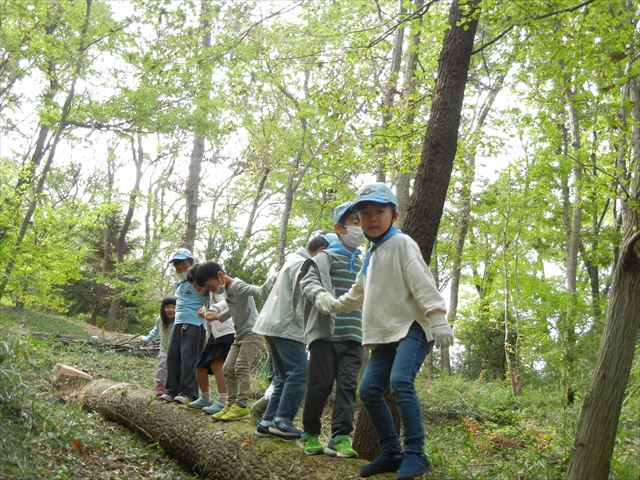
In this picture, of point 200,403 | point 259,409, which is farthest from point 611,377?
point 200,403

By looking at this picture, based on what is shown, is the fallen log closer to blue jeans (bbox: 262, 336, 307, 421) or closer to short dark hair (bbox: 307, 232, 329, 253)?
blue jeans (bbox: 262, 336, 307, 421)

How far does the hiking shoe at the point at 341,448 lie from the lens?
4117 mm

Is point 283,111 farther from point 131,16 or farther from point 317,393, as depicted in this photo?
point 317,393

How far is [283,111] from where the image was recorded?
2075cm

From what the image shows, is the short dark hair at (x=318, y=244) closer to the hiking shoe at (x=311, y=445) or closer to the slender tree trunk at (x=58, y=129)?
the hiking shoe at (x=311, y=445)

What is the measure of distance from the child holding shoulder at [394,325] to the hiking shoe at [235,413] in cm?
217

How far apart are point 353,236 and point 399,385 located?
1.68 metres

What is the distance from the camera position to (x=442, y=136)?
5.07 meters

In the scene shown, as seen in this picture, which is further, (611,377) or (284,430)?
(284,430)

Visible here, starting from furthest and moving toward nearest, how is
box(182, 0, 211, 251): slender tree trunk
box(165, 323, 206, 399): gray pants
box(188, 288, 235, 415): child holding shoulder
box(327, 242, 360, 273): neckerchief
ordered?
box(182, 0, 211, 251): slender tree trunk, box(165, 323, 206, 399): gray pants, box(188, 288, 235, 415): child holding shoulder, box(327, 242, 360, 273): neckerchief

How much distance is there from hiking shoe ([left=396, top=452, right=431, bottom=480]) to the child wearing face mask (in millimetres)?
938

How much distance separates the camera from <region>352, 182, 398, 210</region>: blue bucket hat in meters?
3.89

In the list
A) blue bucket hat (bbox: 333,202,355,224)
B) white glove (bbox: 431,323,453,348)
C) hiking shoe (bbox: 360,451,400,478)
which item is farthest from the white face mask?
hiking shoe (bbox: 360,451,400,478)

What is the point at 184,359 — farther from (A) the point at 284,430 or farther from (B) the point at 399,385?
(B) the point at 399,385
